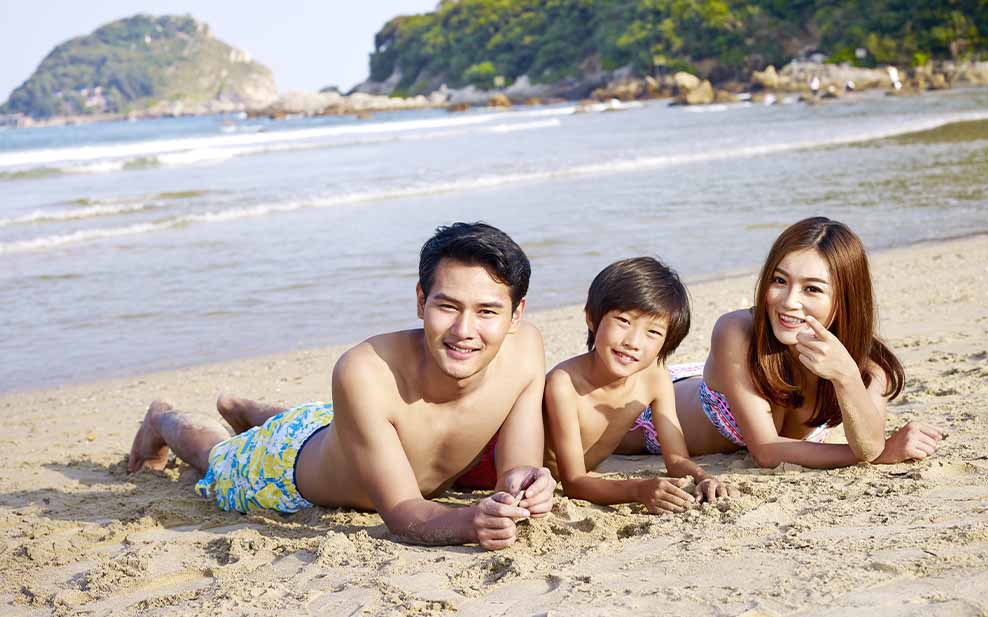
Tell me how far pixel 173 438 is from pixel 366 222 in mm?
8030

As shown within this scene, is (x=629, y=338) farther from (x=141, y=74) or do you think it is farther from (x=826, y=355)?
(x=141, y=74)

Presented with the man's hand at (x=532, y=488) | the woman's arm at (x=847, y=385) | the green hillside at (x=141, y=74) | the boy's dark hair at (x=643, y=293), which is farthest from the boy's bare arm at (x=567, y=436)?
the green hillside at (x=141, y=74)

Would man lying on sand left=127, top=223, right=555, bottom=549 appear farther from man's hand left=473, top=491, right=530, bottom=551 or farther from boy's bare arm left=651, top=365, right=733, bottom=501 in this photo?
boy's bare arm left=651, top=365, right=733, bottom=501

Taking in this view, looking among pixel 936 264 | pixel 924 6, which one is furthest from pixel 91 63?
pixel 936 264

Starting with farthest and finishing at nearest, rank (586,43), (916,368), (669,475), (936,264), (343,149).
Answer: (586,43)
(343,149)
(936,264)
(916,368)
(669,475)

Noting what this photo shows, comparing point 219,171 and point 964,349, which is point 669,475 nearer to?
point 964,349

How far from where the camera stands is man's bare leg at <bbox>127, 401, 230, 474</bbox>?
14.7 feet

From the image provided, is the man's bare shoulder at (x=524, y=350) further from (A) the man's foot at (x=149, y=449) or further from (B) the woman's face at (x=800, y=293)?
(A) the man's foot at (x=149, y=449)

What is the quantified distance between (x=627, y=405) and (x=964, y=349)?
7.71 feet

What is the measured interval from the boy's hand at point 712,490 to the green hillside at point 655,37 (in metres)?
54.4

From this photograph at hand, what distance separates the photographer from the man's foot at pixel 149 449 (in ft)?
15.2

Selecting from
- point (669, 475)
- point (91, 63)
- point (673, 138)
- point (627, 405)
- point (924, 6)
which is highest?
point (91, 63)

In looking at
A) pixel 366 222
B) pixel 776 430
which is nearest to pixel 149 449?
pixel 776 430

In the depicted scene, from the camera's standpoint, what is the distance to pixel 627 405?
3770 millimetres
